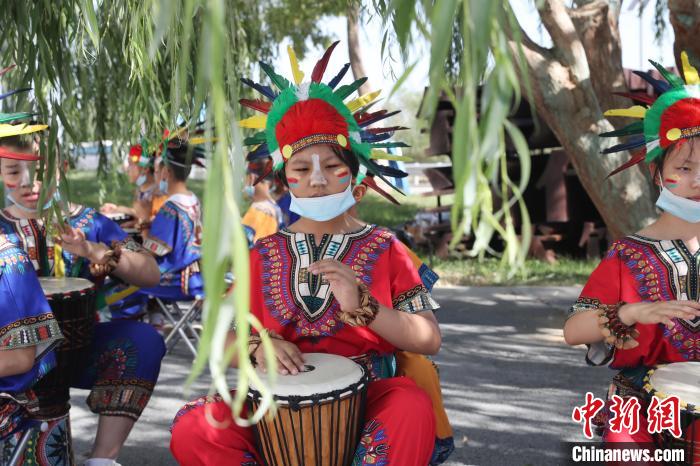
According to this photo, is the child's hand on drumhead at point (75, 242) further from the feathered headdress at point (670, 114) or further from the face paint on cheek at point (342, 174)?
the feathered headdress at point (670, 114)

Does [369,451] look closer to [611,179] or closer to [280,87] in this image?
[280,87]

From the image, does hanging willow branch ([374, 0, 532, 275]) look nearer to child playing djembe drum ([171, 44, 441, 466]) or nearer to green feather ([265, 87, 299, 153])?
child playing djembe drum ([171, 44, 441, 466])

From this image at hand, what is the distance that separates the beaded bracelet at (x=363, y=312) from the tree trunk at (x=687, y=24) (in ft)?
9.37

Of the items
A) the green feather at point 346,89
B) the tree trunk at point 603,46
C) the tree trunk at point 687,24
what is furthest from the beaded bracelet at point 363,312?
the tree trunk at point 603,46

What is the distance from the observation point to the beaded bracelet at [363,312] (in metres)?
2.56

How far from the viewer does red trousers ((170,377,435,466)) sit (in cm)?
249

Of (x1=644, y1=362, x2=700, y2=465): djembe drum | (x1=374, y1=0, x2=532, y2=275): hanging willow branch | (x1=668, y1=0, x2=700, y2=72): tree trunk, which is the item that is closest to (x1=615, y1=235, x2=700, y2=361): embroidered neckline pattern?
(x1=644, y1=362, x2=700, y2=465): djembe drum

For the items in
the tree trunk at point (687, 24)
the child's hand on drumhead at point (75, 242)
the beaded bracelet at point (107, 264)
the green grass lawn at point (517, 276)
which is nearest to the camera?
the child's hand on drumhead at point (75, 242)

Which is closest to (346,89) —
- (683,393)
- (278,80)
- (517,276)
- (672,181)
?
(278,80)

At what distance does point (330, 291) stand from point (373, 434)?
0.54 m

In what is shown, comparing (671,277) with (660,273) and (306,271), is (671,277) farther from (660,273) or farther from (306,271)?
(306,271)

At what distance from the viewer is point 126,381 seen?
3496 millimetres

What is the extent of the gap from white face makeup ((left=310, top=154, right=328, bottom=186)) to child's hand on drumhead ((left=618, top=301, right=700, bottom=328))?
1064mm

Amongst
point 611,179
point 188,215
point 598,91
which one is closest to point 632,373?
point 611,179
